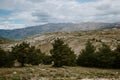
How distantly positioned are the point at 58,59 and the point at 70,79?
1003 inches

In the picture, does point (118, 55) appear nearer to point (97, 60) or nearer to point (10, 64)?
point (97, 60)

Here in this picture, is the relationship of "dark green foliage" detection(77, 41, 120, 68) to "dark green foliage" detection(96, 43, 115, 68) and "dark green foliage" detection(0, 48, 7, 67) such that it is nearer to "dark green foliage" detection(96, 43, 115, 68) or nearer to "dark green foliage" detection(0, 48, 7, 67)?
"dark green foliage" detection(96, 43, 115, 68)

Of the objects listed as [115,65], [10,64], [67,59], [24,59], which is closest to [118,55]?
[115,65]

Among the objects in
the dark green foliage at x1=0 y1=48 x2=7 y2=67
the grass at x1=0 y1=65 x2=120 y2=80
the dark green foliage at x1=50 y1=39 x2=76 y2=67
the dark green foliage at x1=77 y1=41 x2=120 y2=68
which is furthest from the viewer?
the dark green foliage at x1=77 y1=41 x2=120 y2=68

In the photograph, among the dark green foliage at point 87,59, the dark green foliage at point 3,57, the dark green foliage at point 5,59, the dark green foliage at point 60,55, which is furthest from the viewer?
the dark green foliage at point 87,59

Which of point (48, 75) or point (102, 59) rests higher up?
point (48, 75)

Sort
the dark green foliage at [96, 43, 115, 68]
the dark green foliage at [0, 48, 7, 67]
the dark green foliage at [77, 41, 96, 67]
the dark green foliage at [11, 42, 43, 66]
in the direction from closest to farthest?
the dark green foliage at [0, 48, 7, 67]
the dark green foliage at [11, 42, 43, 66]
the dark green foliage at [96, 43, 115, 68]
the dark green foliage at [77, 41, 96, 67]

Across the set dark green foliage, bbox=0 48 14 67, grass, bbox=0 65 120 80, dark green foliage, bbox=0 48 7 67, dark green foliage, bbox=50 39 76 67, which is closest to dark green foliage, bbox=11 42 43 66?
dark green foliage, bbox=0 48 14 67

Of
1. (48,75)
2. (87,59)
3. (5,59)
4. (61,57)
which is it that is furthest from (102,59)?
(48,75)

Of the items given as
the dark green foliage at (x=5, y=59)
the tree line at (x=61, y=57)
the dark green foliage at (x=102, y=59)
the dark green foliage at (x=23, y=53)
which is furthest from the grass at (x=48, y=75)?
the dark green foliage at (x=102, y=59)

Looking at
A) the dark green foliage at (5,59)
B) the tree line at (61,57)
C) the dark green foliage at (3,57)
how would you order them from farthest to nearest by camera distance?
the tree line at (61,57)
the dark green foliage at (5,59)
the dark green foliage at (3,57)

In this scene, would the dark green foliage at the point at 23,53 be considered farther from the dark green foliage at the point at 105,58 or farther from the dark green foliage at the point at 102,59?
the dark green foliage at the point at 105,58

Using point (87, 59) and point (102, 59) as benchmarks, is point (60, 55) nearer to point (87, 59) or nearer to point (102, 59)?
point (87, 59)

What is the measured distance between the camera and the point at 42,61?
80.4m
